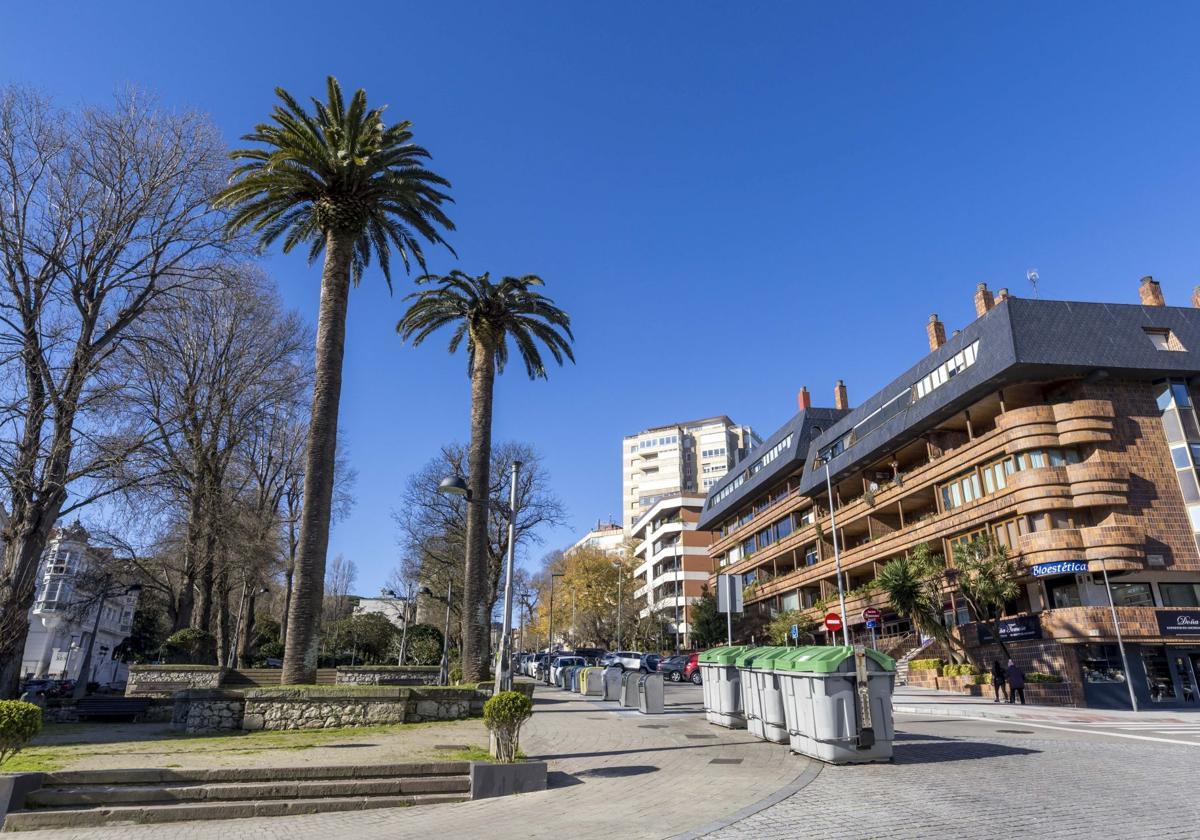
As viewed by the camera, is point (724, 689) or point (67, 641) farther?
point (67, 641)

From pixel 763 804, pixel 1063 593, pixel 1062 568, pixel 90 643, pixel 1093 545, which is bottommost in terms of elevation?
pixel 763 804

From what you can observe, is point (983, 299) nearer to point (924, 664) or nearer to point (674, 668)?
point (924, 664)

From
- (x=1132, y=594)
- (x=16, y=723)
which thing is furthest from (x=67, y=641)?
(x=1132, y=594)

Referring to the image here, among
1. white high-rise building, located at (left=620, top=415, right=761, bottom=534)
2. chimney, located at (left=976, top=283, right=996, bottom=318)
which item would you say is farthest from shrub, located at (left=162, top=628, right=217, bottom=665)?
white high-rise building, located at (left=620, top=415, right=761, bottom=534)

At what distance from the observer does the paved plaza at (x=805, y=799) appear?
710 cm

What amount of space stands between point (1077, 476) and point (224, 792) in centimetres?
3163

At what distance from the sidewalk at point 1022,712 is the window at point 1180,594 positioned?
17.6 ft

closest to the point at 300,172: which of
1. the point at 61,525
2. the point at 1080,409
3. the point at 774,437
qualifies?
the point at 61,525

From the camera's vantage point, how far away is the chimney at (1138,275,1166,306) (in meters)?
34.7

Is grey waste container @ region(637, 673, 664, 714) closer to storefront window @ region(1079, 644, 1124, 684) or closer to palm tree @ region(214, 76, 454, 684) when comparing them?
palm tree @ region(214, 76, 454, 684)

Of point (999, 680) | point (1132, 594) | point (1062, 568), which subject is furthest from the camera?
point (1132, 594)

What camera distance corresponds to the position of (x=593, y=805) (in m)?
8.48

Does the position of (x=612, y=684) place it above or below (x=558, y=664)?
below

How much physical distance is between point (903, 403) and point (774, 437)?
17.8 metres
